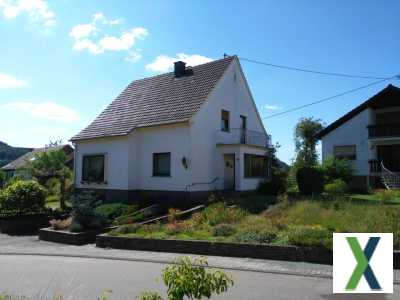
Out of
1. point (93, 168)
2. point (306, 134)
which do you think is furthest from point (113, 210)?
point (306, 134)

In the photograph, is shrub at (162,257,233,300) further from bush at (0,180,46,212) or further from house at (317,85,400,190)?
house at (317,85,400,190)

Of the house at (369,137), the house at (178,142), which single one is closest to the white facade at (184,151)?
the house at (178,142)

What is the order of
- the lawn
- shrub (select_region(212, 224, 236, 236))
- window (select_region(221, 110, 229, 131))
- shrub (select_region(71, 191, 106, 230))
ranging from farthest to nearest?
window (select_region(221, 110, 229, 131)) → shrub (select_region(71, 191, 106, 230)) → shrub (select_region(212, 224, 236, 236)) → the lawn

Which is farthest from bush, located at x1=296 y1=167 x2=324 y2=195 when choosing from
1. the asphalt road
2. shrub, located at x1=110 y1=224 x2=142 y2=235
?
the asphalt road

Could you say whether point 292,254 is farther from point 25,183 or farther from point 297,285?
point 25,183

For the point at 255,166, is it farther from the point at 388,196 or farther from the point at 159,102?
A: the point at 388,196

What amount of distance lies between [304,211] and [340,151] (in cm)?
2069

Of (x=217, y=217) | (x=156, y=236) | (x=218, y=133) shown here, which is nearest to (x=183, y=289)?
(x=156, y=236)

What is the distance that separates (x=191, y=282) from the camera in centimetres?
395

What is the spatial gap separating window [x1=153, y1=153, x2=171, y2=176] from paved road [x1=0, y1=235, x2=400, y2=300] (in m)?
9.68

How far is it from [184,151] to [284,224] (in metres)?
9.57

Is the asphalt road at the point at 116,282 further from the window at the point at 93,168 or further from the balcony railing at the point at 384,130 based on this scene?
the balcony railing at the point at 384,130

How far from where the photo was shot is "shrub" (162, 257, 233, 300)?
392cm

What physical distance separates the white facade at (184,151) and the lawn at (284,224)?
510cm
